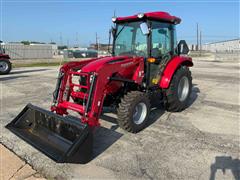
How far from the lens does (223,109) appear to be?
6.68m

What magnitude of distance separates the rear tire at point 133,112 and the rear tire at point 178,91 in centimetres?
101

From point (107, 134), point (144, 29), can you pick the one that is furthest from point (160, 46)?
point (107, 134)

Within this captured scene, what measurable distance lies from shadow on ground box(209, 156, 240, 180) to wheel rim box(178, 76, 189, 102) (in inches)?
105

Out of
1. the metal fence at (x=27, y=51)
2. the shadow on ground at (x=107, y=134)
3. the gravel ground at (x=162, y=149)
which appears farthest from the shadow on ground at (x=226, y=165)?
the metal fence at (x=27, y=51)

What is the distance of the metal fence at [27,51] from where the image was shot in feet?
101

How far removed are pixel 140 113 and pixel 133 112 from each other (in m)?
0.37

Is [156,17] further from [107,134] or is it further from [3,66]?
[3,66]

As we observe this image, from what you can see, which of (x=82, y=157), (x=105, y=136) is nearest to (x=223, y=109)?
(x=105, y=136)

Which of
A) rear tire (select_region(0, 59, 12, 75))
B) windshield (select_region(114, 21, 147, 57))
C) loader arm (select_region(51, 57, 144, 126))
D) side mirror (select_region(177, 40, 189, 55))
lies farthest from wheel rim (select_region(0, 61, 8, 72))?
side mirror (select_region(177, 40, 189, 55))

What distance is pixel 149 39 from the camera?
5.21 meters

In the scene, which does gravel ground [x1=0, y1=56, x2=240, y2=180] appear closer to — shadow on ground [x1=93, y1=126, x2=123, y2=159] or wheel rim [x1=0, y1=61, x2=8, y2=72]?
shadow on ground [x1=93, y1=126, x2=123, y2=159]

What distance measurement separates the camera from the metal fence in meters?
30.8

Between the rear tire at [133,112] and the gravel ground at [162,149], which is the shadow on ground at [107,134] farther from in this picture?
the rear tire at [133,112]

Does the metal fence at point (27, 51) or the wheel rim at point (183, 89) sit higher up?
the metal fence at point (27, 51)
